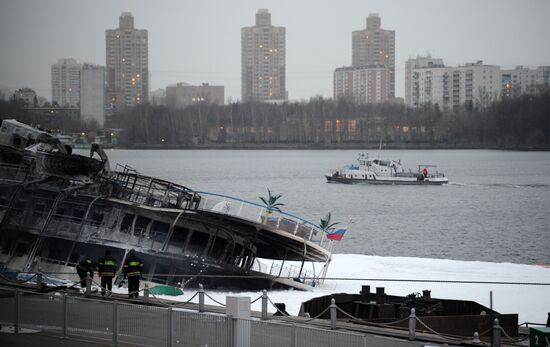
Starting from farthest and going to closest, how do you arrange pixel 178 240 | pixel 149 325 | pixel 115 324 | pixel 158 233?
pixel 178 240 < pixel 158 233 < pixel 115 324 < pixel 149 325

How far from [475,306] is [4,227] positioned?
18.1 m

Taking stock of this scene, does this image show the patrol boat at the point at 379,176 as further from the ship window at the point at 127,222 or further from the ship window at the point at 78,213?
the ship window at the point at 78,213

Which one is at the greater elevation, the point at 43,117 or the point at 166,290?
Answer: the point at 43,117

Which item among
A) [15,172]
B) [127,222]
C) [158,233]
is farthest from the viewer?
[15,172]

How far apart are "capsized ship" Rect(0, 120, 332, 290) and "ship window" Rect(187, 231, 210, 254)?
39mm

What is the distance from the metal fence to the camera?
57.3 feet

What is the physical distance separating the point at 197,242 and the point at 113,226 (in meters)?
3.32

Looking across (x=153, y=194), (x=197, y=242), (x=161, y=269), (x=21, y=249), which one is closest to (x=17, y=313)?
(x=161, y=269)

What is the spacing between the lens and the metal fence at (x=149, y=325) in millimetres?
17453

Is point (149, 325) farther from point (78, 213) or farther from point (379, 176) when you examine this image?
point (379, 176)

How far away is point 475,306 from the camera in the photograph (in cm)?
2703

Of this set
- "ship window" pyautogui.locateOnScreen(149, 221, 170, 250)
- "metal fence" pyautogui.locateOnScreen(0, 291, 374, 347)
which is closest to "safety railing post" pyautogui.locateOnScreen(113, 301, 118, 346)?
"metal fence" pyautogui.locateOnScreen(0, 291, 374, 347)

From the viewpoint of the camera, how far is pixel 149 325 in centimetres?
A: 1911

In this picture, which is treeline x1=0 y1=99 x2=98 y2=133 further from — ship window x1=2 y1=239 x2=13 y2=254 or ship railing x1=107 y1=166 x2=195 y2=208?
ship window x1=2 y1=239 x2=13 y2=254
